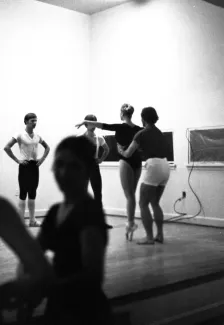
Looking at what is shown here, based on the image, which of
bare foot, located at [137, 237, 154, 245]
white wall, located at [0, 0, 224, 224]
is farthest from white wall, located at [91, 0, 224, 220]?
bare foot, located at [137, 237, 154, 245]

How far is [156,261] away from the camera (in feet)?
12.7

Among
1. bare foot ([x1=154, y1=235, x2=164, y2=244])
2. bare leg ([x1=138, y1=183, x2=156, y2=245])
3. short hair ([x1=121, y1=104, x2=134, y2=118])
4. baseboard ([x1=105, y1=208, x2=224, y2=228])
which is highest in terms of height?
short hair ([x1=121, y1=104, x2=134, y2=118])

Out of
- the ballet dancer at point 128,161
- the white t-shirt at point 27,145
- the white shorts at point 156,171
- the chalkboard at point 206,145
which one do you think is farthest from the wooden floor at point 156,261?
the white t-shirt at point 27,145

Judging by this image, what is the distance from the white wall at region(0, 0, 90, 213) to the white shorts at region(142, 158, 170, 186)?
2.91 meters

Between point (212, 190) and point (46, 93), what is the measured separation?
9.15 feet

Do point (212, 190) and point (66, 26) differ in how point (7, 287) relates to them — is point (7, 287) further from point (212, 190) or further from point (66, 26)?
point (66, 26)

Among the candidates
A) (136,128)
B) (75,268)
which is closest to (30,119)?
(136,128)

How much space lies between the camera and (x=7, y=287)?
75cm

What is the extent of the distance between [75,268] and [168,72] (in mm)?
5958

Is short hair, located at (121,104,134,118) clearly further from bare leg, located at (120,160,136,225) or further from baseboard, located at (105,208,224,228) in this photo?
baseboard, located at (105,208,224,228)

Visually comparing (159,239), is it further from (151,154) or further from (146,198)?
(151,154)

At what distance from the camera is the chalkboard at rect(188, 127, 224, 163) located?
6121 mm

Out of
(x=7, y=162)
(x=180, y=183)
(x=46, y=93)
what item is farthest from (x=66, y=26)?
(x=180, y=183)

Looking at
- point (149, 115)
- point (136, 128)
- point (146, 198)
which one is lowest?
point (146, 198)
